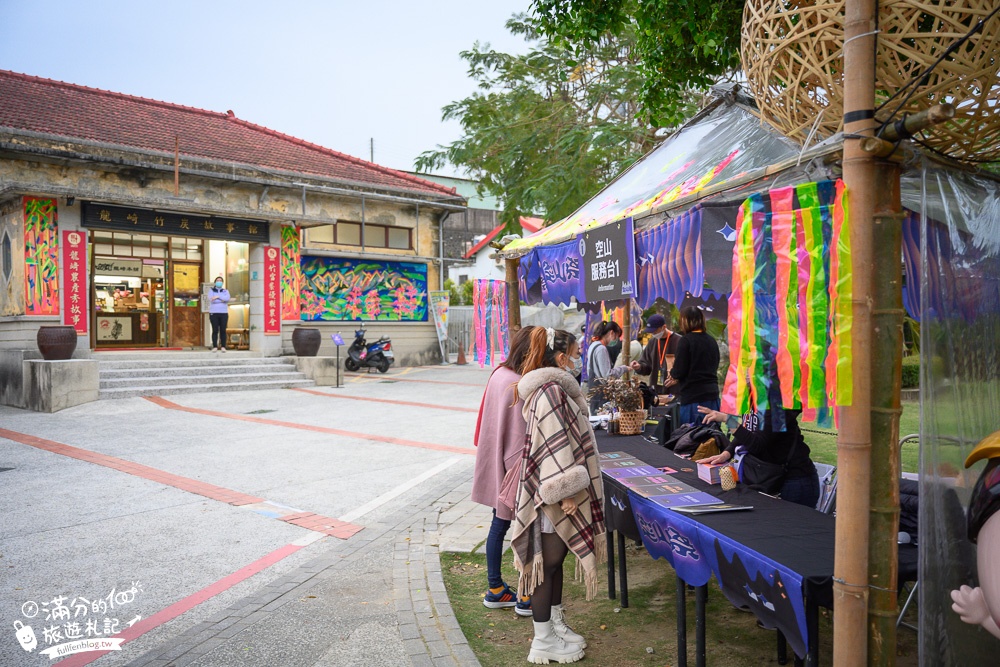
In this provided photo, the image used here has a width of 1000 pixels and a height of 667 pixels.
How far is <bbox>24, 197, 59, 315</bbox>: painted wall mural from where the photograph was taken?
14.7m

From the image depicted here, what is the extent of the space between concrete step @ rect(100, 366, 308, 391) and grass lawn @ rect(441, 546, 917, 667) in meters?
11.9

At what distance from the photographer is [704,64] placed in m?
6.84

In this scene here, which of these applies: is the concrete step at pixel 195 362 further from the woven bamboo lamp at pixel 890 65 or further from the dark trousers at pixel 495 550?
the woven bamboo lamp at pixel 890 65

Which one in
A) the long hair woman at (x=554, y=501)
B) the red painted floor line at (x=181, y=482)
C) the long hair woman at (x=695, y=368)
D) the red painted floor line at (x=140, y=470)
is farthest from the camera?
the red painted floor line at (x=140, y=470)

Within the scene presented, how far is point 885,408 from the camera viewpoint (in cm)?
268

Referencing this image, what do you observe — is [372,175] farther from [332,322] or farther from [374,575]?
[374,575]

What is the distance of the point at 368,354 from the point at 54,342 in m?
8.15

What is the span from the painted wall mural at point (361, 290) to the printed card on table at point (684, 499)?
58.4 feet

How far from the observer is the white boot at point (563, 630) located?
388cm

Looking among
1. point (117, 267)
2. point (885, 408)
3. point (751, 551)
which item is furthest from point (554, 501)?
point (117, 267)

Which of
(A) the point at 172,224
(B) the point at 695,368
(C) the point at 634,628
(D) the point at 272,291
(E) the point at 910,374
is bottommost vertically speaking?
(C) the point at 634,628

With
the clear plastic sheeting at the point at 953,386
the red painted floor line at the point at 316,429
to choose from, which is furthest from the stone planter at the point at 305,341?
the clear plastic sheeting at the point at 953,386

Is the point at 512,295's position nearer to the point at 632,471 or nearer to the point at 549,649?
the point at 632,471

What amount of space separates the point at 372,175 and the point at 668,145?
18555 millimetres
